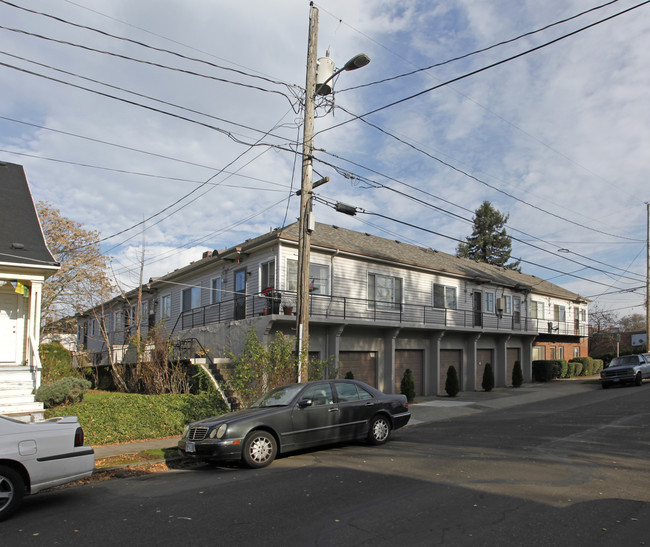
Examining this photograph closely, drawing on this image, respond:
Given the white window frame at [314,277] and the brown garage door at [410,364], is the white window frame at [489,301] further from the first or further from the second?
the white window frame at [314,277]

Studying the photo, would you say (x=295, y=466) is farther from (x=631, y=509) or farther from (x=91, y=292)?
(x=91, y=292)

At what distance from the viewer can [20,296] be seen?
15.8 meters

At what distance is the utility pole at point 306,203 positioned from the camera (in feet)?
39.7

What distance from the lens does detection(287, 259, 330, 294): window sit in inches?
714

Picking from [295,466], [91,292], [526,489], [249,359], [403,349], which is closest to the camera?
[526,489]

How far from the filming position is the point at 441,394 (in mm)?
23391

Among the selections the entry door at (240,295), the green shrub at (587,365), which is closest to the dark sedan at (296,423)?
the entry door at (240,295)

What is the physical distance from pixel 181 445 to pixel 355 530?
4647 mm

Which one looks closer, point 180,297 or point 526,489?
point 526,489

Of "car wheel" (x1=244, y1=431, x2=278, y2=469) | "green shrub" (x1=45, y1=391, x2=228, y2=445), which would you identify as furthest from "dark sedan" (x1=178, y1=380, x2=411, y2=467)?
"green shrub" (x1=45, y1=391, x2=228, y2=445)

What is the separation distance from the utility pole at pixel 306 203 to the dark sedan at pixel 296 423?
2.25 m

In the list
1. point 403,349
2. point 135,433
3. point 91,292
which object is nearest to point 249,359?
point 135,433

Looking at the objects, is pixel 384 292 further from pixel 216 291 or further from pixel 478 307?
pixel 478 307

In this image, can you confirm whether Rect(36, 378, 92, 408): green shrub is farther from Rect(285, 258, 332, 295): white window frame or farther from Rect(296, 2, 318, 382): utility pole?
Rect(285, 258, 332, 295): white window frame
